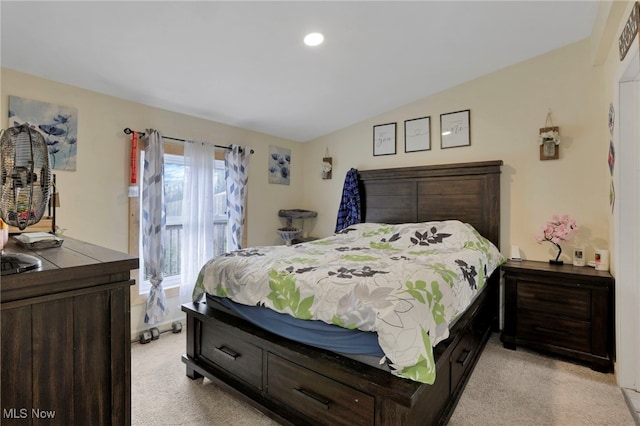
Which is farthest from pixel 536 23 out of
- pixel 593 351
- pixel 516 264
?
pixel 593 351

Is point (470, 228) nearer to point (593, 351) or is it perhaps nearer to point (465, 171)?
point (465, 171)

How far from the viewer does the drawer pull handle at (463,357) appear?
197 centimetres

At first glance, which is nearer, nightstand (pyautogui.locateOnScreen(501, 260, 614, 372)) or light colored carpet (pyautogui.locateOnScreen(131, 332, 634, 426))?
light colored carpet (pyautogui.locateOnScreen(131, 332, 634, 426))

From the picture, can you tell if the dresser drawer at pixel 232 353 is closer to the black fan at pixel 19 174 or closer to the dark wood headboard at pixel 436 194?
the black fan at pixel 19 174

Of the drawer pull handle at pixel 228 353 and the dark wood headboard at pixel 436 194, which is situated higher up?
the dark wood headboard at pixel 436 194

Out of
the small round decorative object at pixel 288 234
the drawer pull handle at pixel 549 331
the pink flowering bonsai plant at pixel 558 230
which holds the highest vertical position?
the pink flowering bonsai plant at pixel 558 230

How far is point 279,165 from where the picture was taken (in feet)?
14.3

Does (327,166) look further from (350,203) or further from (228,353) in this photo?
(228,353)

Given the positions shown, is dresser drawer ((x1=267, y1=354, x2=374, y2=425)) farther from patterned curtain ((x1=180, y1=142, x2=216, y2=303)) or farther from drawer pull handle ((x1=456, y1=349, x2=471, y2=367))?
patterned curtain ((x1=180, y1=142, x2=216, y2=303))

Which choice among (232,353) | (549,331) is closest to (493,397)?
(549,331)

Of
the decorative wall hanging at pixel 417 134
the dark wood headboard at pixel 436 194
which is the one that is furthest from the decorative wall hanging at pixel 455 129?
the dark wood headboard at pixel 436 194

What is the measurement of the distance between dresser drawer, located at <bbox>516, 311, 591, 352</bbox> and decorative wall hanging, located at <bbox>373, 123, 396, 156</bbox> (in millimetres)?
2251

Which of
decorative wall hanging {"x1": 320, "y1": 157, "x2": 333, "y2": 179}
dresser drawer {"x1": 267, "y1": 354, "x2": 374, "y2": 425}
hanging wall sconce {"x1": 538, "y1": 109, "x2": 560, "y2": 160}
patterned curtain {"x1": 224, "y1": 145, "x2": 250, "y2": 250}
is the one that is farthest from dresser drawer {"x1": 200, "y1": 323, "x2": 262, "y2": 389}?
hanging wall sconce {"x1": 538, "y1": 109, "x2": 560, "y2": 160}

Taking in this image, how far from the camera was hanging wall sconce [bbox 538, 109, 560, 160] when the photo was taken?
2.86 metres
